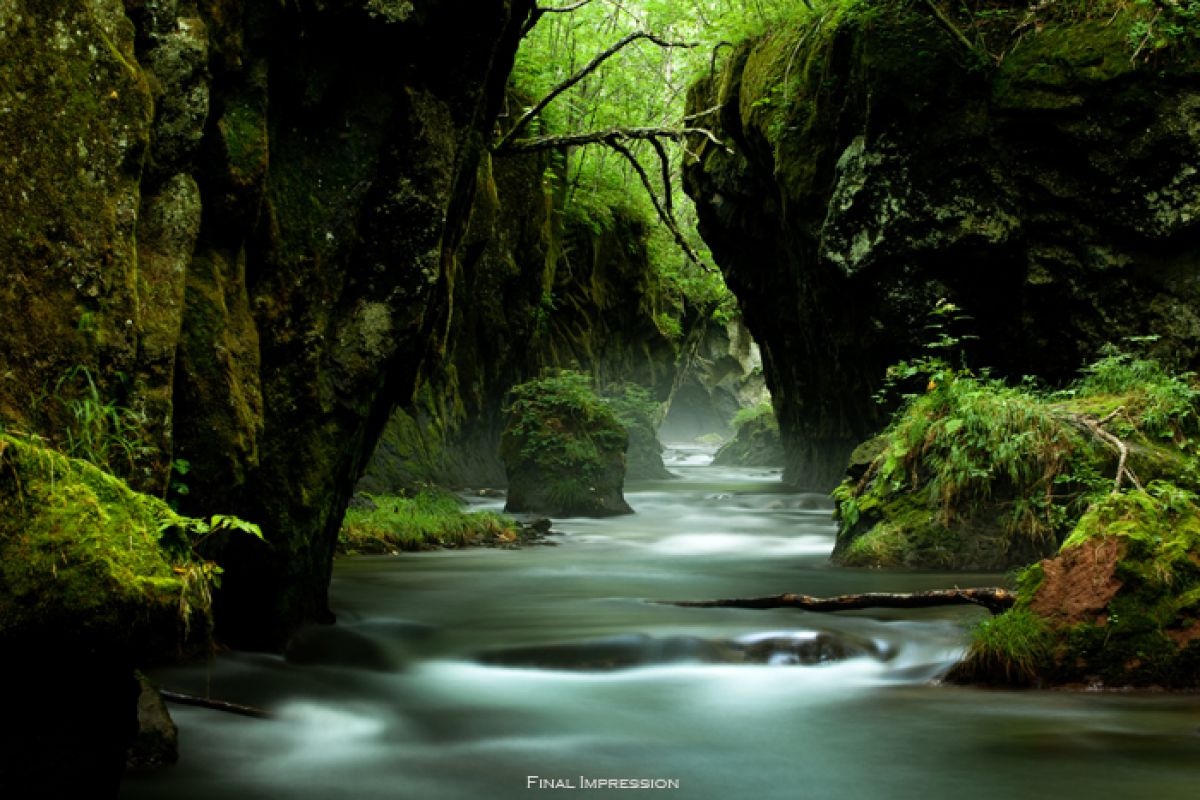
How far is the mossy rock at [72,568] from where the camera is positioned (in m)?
2.22

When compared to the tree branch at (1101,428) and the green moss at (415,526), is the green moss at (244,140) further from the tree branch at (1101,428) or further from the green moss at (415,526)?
the tree branch at (1101,428)

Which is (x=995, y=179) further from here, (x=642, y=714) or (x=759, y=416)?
(x=759, y=416)

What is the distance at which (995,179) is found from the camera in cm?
994

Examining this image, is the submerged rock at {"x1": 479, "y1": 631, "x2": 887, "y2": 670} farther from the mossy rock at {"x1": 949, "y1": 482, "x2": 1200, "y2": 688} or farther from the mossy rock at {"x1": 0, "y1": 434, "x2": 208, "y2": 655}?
the mossy rock at {"x1": 0, "y1": 434, "x2": 208, "y2": 655}

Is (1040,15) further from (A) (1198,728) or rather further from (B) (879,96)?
(A) (1198,728)

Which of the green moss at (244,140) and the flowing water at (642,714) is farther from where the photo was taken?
the green moss at (244,140)

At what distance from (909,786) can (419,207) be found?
Result: 4.26 m

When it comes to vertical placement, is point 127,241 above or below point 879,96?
below

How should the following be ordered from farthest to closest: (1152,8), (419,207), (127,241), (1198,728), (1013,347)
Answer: (1013,347) → (1152,8) → (419,207) → (1198,728) → (127,241)

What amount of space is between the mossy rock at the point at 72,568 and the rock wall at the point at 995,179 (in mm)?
9467

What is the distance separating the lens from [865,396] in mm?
14023

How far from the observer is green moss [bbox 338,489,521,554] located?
10.4 meters

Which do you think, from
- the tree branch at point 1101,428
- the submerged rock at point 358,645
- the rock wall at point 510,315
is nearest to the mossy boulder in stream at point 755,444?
the rock wall at point 510,315

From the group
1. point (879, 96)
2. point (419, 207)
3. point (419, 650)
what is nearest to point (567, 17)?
point (879, 96)
